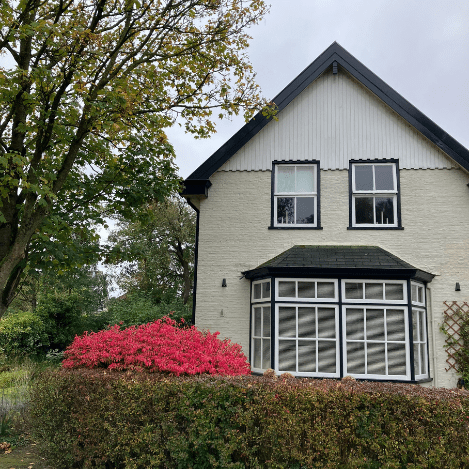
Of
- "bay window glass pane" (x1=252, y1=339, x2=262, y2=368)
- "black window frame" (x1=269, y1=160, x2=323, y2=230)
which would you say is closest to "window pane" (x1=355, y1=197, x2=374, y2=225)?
"black window frame" (x1=269, y1=160, x2=323, y2=230)

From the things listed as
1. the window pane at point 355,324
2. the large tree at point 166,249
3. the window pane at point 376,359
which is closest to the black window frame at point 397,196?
the window pane at point 355,324

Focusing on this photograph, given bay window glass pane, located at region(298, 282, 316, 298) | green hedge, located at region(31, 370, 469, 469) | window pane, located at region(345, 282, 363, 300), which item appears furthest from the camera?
bay window glass pane, located at region(298, 282, 316, 298)

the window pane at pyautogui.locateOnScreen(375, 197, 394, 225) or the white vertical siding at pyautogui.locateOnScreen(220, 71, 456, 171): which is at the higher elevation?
the white vertical siding at pyautogui.locateOnScreen(220, 71, 456, 171)

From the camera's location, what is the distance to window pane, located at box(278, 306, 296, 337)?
32.9ft

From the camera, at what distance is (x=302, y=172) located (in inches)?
459

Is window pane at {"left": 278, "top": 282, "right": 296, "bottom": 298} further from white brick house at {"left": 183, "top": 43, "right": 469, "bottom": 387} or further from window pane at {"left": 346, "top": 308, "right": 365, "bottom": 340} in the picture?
window pane at {"left": 346, "top": 308, "right": 365, "bottom": 340}

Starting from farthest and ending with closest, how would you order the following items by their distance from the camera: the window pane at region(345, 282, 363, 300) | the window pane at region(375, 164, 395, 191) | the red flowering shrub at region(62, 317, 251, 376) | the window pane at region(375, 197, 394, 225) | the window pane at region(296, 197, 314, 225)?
the window pane at region(296, 197, 314, 225)
the window pane at region(375, 164, 395, 191)
the window pane at region(375, 197, 394, 225)
the window pane at region(345, 282, 363, 300)
the red flowering shrub at region(62, 317, 251, 376)

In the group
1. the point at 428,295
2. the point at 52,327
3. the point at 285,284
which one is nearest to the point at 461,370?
the point at 428,295

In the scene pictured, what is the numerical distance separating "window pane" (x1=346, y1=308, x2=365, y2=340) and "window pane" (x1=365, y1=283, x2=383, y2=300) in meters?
0.37

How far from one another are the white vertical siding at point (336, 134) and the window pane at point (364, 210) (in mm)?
1010

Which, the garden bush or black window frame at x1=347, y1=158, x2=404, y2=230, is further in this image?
the garden bush

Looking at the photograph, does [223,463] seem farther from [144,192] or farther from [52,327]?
[52,327]

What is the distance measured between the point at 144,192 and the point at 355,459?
6.34 meters

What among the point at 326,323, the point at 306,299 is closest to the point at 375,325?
the point at 326,323
